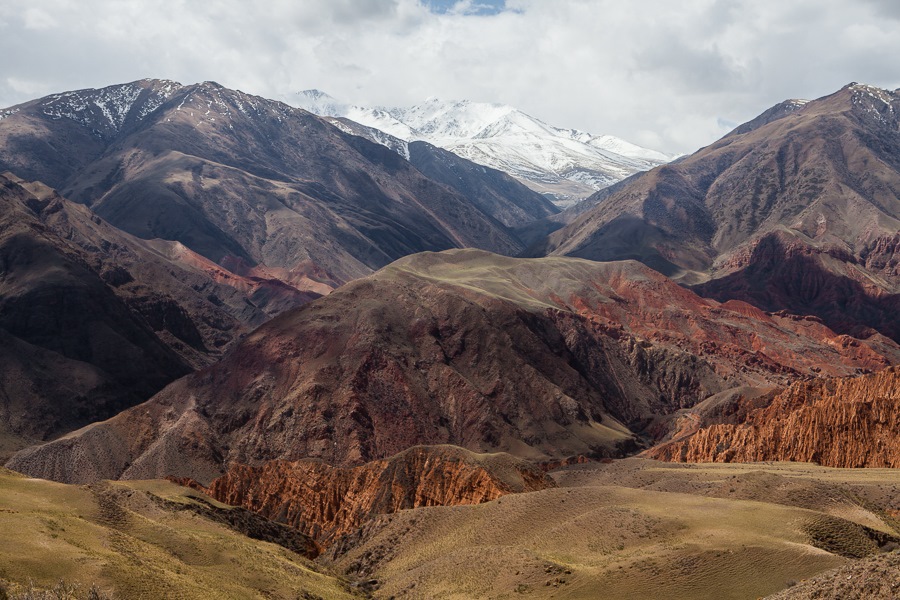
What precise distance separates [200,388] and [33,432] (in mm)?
26491

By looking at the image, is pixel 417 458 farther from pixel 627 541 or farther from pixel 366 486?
pixel 627 541

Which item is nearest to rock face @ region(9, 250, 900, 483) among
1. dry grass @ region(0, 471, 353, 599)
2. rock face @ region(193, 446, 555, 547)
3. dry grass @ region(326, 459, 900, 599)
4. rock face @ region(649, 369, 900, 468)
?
rock face @ region(193, 446, 555, 547)

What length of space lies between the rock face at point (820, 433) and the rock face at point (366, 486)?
3687 cm

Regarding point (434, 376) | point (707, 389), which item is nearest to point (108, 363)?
point (434, 376)

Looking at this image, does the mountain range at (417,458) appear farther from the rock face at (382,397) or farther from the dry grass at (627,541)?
the rock face at (382,397)

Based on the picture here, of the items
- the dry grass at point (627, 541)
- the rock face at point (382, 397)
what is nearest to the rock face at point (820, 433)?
the rock face at point (382, 397)

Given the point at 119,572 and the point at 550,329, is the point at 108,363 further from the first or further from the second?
the point at 119,572

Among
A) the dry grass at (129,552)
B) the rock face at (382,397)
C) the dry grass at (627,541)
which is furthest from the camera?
the rock face at (382,397)

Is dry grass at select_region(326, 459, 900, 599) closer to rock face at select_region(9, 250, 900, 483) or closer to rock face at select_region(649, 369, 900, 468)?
rock face at select_region(649, 369, 900, 468)

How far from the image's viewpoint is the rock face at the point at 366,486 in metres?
105

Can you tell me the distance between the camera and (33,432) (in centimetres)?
15600

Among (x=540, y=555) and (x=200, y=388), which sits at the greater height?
(x=200, y=388)

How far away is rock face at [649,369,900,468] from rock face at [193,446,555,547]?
36.9 metres

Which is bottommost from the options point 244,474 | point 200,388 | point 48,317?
point 244,474
